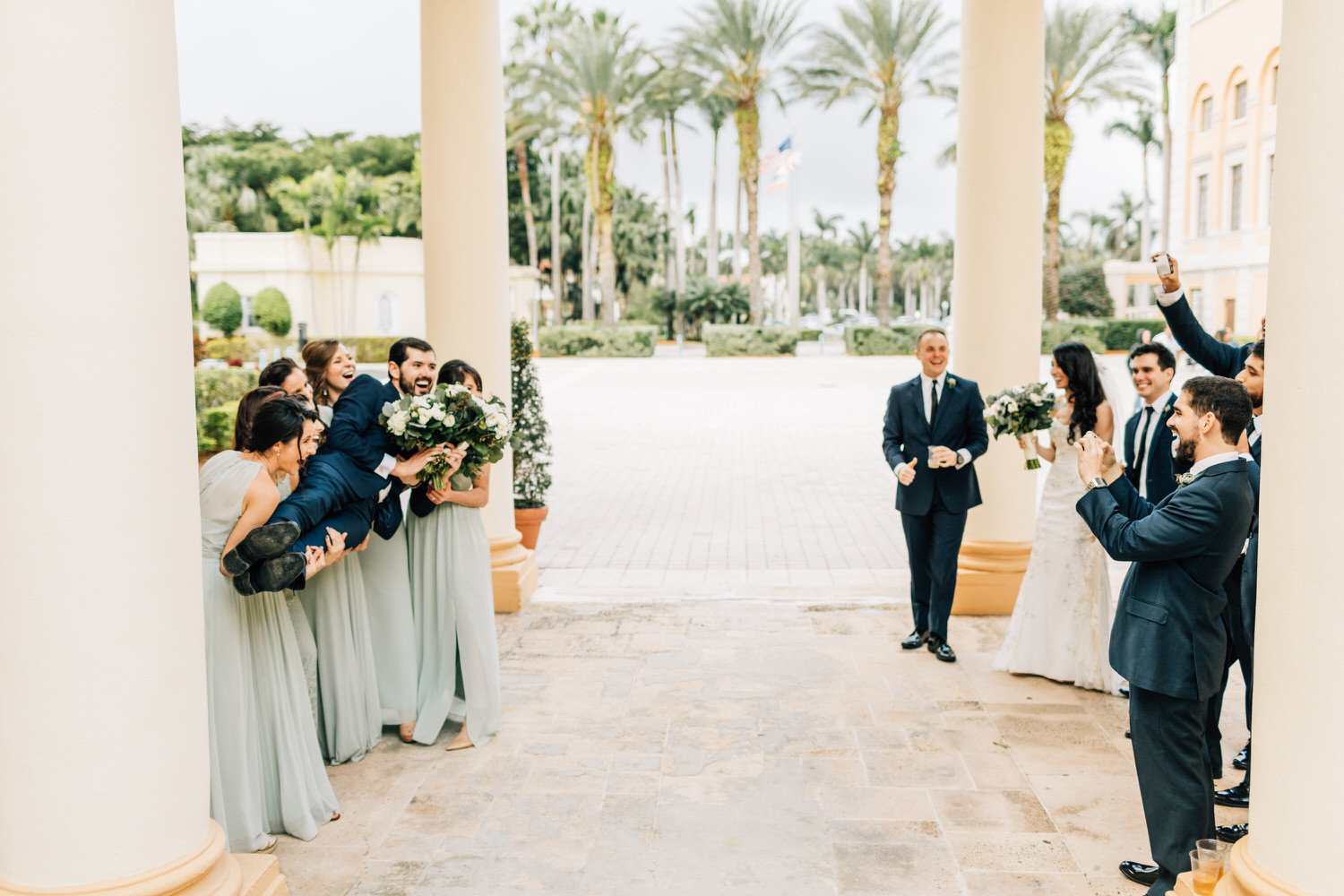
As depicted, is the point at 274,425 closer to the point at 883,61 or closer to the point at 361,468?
the point at 361,468

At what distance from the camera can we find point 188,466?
3160mm

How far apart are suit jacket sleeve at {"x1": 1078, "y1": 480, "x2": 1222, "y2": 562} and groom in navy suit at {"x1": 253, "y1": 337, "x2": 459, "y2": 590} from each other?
2930mm

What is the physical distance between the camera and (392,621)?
213 inches

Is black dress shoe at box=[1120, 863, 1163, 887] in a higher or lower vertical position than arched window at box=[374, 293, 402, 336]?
lower

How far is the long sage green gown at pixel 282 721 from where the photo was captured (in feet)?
14.0

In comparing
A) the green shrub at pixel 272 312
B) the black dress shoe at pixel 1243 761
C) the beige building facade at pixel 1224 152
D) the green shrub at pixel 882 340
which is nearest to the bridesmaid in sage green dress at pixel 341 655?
the black dress shoe at pixel 1243 761

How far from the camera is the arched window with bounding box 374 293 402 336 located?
51.4 m

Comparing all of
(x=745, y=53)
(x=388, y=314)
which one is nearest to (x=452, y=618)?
(x=745, y=53)

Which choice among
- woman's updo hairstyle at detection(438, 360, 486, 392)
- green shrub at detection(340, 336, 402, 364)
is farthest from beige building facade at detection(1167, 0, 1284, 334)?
woman's updo hairstyle at detection(438, 360, 486, 392)

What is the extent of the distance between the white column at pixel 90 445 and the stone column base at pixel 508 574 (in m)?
4.55

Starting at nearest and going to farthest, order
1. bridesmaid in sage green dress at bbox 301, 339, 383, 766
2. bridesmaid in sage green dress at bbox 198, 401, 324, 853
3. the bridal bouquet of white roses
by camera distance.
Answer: bridesmaid in sage green dress at bbox 198, 401, 324, 853, bridesmaid in sage green dress at bbox 301, 339, 383, 766, the bridal bouquet of white roses

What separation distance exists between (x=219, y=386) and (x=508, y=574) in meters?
11.8

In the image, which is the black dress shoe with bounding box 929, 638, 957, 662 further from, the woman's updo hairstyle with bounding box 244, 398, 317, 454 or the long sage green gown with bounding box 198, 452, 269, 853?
the woman's updo hairstyle with bounding box 244, 398, 317, 454

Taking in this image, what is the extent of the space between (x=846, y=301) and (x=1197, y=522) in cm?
12372
